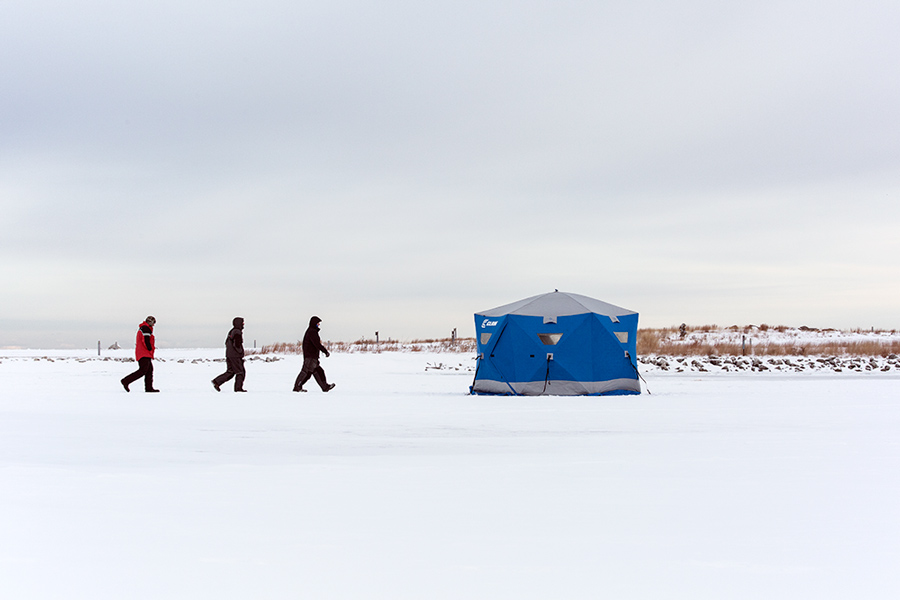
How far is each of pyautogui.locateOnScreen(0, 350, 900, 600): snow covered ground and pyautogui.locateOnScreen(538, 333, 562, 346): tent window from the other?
619 cm

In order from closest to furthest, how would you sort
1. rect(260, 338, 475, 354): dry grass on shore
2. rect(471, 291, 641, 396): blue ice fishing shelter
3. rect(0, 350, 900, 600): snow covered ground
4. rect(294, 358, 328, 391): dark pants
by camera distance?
rect(0, 350, 900, 600): snow covered ground → rect(294, 358, 328, 391): dark pants → rect(471, 291, 641, 396): blue ice fishing shelter → rect(260, 338, 475, 354): dry grass on shore

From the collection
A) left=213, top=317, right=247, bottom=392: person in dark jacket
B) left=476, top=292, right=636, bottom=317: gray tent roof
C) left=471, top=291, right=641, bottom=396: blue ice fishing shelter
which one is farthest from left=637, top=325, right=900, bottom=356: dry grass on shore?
left=213, top=317, right=247, bottom=392: person in dark jacket

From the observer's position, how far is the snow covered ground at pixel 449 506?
409cm

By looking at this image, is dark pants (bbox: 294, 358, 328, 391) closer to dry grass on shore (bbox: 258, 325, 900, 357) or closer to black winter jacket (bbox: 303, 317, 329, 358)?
black winter jacket (bbox: 303, 317, 329, 358)

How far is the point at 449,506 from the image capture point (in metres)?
5.77

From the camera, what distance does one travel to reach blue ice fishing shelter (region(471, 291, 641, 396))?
1836 centimetres

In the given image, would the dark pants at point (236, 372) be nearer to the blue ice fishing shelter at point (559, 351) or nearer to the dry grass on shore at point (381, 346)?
the blue ice fishing shelter at point (559, 351)

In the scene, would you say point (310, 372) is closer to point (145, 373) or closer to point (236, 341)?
point (236, 341)

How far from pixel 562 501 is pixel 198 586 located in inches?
113

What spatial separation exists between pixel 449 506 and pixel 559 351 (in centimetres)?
1292

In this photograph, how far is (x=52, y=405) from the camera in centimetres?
1428

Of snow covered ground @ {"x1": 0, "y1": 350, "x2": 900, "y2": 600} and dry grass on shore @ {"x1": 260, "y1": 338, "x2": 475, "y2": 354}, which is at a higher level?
dry grass on shore @ {"x1": 260, "y1": 338, "x2": 475, "y2": 354}

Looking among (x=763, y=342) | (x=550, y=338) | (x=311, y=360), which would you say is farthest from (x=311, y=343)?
(x=763, y=342)

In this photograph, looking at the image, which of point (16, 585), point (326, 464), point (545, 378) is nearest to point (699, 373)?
point (545, 378)
